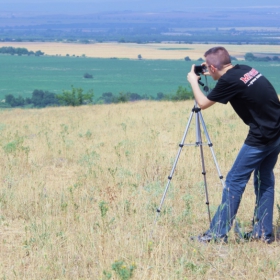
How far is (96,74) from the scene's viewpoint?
98.5 m

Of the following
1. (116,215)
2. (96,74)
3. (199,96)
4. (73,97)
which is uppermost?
(199,96)

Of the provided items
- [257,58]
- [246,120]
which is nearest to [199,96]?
[246,120]

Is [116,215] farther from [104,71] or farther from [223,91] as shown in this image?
[104,71]

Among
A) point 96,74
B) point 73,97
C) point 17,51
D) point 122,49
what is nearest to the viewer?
point 73,97

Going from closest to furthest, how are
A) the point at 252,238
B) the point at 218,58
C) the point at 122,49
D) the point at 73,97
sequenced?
1. the point at 218,58
2. the point at 252,238
3. the point at 73,97
4. the point at 122,49

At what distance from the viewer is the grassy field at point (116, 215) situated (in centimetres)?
446

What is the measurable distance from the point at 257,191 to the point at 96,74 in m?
94.3

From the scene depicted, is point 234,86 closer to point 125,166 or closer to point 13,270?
point 13,270

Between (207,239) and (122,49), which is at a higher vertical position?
(207,239)

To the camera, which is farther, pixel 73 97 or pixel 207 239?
pixel 73 97

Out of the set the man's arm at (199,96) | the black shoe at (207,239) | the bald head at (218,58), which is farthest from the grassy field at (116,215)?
the bald head at (218,58)

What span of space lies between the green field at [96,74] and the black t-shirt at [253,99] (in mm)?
56628

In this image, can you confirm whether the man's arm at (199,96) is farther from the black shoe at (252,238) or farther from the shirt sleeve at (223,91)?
the black shoe at (252,238)

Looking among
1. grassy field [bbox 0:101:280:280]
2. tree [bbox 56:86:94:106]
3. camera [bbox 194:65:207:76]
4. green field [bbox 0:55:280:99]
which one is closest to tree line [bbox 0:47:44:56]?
green field [bbox 0:55:280:99]
